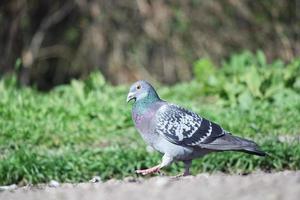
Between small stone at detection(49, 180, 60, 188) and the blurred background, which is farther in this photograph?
the blurred background

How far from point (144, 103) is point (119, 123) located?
89.0 inches

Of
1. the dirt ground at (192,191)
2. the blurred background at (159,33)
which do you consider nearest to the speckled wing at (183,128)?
the dirt ground at (192,191)

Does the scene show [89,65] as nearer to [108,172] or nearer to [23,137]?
[23,137]

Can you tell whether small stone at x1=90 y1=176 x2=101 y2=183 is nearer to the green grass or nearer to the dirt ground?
the green grass

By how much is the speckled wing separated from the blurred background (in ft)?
25.0

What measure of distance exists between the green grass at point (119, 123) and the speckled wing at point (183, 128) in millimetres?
834

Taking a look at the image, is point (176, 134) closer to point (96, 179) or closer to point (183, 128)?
point (183, 128)

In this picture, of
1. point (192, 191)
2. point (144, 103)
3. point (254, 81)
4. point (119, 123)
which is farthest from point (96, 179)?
point (254, 81)

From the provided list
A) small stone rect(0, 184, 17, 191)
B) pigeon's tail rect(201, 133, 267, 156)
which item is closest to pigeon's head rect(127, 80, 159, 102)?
pigeon's tail rect(201, 133, 267, 156)

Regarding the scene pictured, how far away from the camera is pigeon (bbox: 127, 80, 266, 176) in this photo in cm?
617

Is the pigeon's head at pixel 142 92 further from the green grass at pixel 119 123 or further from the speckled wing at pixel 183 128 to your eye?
the green grass at pixel 119 123

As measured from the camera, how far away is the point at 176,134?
20.3 ft

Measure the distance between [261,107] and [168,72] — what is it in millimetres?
5424

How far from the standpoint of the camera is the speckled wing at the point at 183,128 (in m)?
6.16
